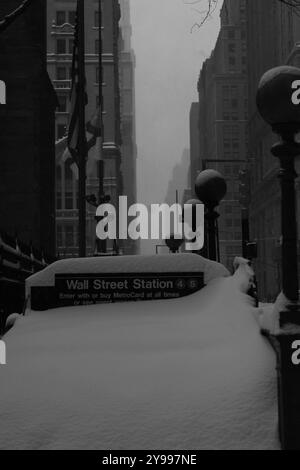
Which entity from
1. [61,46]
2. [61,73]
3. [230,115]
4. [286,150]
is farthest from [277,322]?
[230,115]

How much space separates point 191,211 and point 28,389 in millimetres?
10692

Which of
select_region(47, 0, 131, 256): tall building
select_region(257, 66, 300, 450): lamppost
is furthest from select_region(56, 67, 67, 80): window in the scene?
select_region(257, 66, 300, 450): lamppost

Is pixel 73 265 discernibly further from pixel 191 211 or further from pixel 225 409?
pixel 191 211

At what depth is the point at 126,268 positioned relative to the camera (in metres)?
5.46

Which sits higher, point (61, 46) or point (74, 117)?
point (61, 46)

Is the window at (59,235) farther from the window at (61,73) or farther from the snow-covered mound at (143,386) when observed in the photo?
the snow-covered mound at (143,386)

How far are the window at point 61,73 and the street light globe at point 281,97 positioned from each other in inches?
4029

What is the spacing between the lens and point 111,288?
5465mm

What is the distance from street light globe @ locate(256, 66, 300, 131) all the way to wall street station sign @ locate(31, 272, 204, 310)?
1.75 meters

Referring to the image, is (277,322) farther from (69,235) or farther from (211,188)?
(69,235)

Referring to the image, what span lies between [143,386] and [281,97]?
2114 millimetres

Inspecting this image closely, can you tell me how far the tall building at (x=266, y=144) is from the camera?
75500 millimetres

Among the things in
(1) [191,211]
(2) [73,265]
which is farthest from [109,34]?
(2) [73,265]

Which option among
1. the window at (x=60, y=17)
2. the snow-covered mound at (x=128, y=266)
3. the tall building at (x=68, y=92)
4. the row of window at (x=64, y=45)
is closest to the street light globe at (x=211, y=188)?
the snow-covered mound at (x=128, y=266)
